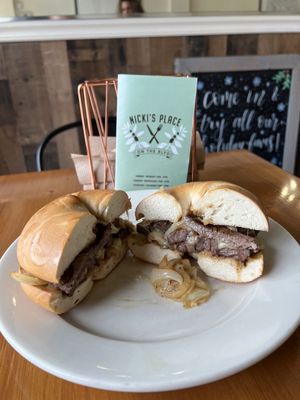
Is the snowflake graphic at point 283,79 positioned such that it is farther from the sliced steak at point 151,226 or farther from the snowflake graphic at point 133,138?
the sliced steak at point 151,226

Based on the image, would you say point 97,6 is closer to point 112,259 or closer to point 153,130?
point 153,130

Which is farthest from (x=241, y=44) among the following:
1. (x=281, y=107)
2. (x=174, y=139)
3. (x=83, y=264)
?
(x=83, y=264)

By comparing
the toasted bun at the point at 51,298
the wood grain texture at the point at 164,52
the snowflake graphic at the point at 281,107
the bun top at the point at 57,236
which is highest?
the wood grain texture at the point at 164,52

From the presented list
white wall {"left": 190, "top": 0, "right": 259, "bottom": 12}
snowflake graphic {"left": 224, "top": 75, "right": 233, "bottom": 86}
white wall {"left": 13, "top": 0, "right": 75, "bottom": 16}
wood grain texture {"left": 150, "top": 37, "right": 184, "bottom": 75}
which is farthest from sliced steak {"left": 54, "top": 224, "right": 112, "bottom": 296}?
white wall {"left": 190, "top": 0, "right": 259, "bottom": 12}

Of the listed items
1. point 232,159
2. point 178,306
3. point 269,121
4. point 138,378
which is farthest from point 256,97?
point 138,378

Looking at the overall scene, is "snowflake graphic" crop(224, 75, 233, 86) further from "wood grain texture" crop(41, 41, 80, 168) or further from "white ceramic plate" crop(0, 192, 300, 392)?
"white ceramic plate" crop(0, 192, 300, 392)

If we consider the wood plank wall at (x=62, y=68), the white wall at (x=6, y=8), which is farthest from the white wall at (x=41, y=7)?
the wood plank wall at (x=62, y=68)
